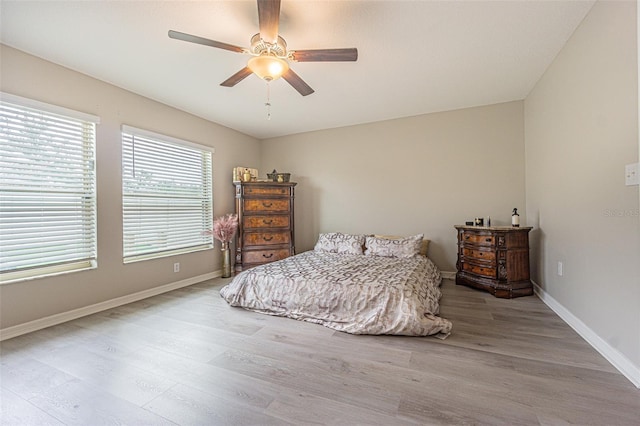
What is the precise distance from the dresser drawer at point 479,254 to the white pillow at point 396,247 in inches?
22.5

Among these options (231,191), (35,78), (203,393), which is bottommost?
(203,393)

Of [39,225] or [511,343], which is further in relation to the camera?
[39,225]

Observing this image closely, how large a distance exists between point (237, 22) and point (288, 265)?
8.10 feet

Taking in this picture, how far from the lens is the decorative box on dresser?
122 inches

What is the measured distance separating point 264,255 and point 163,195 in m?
1.70

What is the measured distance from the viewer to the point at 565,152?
2.45 m

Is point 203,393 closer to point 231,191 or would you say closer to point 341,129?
point 231,191

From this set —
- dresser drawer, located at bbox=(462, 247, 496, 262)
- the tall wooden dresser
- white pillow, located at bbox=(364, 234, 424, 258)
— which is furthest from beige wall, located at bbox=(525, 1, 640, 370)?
the tall wooden dresser

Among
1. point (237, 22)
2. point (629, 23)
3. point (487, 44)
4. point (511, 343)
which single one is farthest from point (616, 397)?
point (237, 22)

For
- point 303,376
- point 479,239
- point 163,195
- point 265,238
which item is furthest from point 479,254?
point 163,195

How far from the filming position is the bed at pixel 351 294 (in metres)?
2.25

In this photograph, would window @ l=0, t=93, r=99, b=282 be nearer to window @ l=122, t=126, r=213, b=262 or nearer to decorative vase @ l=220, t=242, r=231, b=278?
window @ l=122, t=126, r=213, b=262

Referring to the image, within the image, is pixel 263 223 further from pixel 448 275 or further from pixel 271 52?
pixel 448 275

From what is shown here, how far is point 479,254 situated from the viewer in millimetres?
3334
